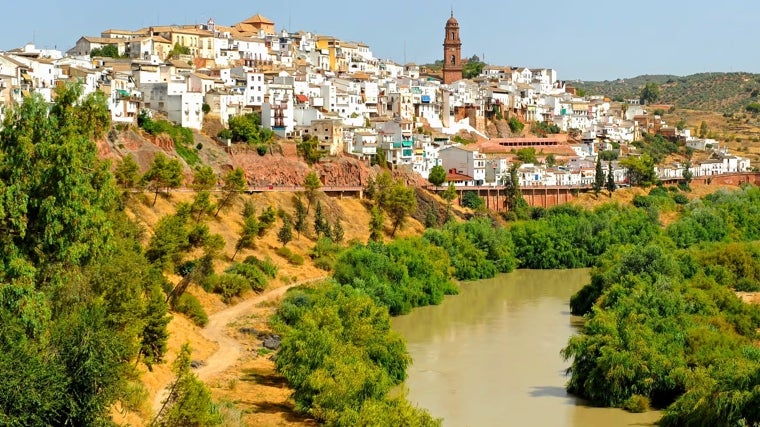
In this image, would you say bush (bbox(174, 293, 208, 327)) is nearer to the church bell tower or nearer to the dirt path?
the dirt path

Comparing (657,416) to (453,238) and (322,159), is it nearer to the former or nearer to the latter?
(453,238)

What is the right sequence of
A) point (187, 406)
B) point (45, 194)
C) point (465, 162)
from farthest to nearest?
point (465, 162) < point (187, 406) < point (45, 194)

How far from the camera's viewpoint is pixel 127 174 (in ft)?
118

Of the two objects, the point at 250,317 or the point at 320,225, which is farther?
the point at 320,225

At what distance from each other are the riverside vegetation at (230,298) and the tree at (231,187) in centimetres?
8

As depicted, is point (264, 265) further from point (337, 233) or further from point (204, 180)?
point (337, 233)

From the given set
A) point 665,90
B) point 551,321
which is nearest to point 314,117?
point 551,321

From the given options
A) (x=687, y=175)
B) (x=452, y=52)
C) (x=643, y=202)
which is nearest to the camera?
(x=643, y=202)

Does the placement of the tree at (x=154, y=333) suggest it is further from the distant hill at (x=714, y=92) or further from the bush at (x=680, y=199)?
the distant hill at (x=714, y=92)

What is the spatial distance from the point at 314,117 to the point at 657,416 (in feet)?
106

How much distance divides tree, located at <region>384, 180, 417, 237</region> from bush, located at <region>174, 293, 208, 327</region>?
16461mm

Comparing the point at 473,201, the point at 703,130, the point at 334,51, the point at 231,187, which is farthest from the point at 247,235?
the point at 703,130

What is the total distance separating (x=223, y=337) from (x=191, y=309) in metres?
1.27

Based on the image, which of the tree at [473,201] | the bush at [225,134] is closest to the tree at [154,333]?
the bush at [225,134]
